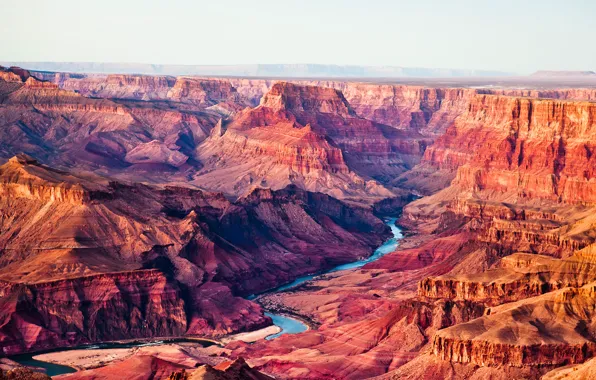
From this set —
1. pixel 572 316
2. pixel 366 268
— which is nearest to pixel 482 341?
pixel 572 316

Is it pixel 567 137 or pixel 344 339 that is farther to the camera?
pixel 567 137

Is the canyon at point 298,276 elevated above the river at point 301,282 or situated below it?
above

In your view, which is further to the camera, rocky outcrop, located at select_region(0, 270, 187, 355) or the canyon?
rocky outcrop, located at select_region(0, 270, 187, 355)

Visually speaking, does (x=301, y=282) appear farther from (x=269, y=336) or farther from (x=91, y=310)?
(x=91, y=310)

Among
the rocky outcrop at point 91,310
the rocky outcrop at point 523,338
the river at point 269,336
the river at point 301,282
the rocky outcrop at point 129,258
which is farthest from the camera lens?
the river at point 301,282

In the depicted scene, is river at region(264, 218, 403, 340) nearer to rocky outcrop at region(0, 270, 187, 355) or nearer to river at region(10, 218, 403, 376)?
river at region(10, 218, 403, 376)

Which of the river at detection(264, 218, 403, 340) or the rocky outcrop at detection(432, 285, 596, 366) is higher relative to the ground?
the rocky outcrop at detection(432, 285, 596, 366)

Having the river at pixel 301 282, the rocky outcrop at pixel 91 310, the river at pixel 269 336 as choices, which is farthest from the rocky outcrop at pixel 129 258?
the river at pixel 269 336

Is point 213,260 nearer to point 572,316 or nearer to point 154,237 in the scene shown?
point 154,237

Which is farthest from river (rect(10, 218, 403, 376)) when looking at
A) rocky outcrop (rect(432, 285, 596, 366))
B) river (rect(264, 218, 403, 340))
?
rocky outcrop (rect(432, 285, 596, 366))

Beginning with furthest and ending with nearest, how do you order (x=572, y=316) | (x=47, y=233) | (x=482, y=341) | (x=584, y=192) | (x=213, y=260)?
(x=584, y=192)
(x=213, y=260)
(x=47, y=233)
(x=572, y=316)
(x=482, y=341)

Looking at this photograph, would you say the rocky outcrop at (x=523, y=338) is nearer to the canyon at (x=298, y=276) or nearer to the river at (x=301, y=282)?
the canyon at (x=298, y=276)
